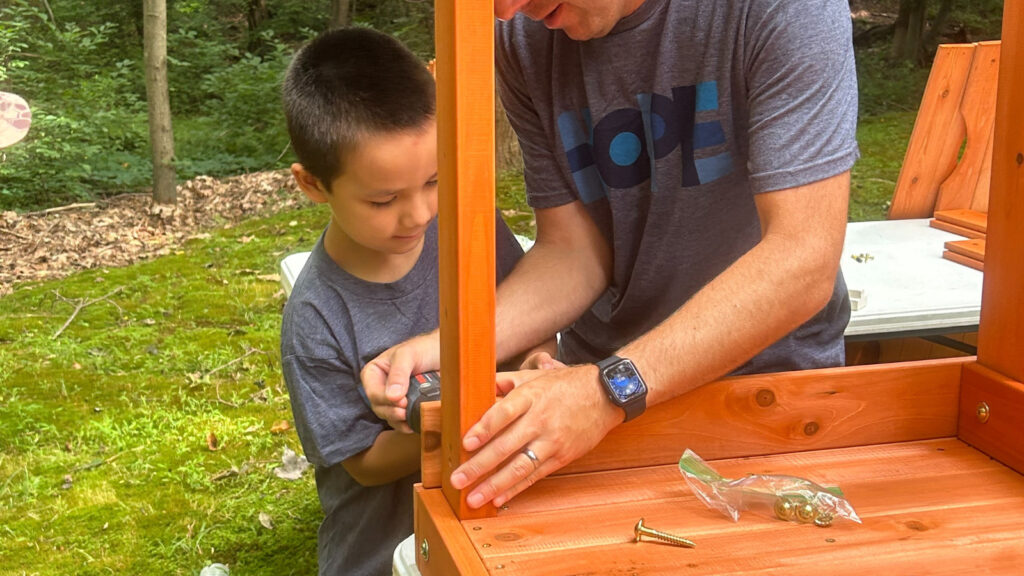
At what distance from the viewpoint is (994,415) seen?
1.32 metres

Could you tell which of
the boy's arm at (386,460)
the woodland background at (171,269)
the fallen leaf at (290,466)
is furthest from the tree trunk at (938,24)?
the boy's arm at (386,460)

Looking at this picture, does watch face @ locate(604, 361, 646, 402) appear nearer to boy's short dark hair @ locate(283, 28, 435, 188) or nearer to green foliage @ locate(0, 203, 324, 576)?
boy's short dark hair @ locate(283, 28, 435, 188)

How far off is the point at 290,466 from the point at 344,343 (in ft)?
5.66

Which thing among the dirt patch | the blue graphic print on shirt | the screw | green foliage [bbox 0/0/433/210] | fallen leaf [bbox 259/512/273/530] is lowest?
the dirt patch

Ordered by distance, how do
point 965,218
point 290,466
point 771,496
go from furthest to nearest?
point 965,218 → point 290,466 → point 771,496

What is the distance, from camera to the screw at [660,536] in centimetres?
108

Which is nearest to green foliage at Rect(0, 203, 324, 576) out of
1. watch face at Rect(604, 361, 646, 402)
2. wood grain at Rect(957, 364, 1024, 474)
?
watch face at Rect(604, 361, 646, 402)

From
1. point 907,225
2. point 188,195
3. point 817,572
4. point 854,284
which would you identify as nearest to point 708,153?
point 817,572

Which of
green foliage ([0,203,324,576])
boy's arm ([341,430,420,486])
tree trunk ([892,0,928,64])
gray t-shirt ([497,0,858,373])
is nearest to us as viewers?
gray t-shirt ([497,0,858,373])

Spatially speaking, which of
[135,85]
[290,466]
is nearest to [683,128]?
[290,466]

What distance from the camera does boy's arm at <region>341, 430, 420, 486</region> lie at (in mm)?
1835

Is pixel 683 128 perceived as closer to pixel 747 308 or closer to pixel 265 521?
pixel 747 308

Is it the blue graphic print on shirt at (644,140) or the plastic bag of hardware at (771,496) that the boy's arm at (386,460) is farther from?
the plastic bag of hardware at (771,496)

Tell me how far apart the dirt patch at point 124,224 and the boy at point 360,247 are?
4389 millimetres
